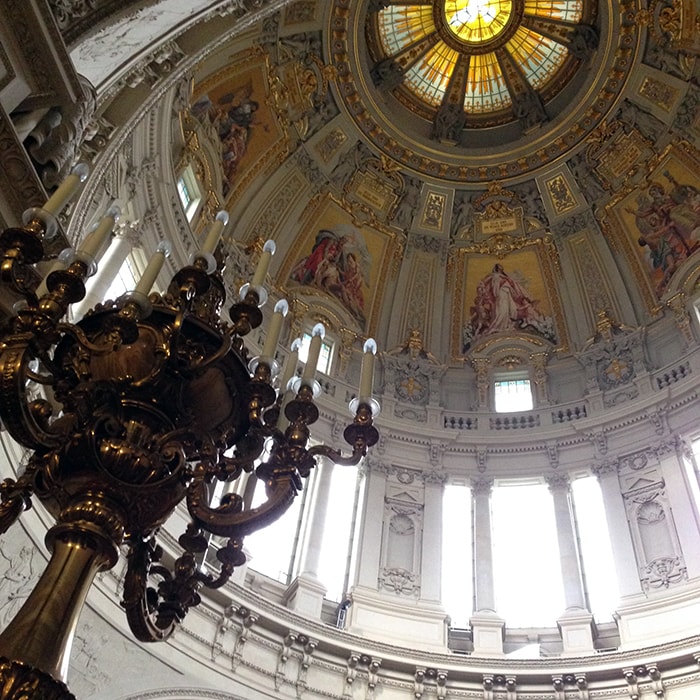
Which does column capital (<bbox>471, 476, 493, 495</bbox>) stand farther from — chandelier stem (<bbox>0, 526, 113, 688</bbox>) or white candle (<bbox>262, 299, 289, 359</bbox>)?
chandelier stem (<bbox>0, 526, 113, 688</bbox>)

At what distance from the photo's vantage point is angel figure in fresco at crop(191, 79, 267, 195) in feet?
50.7

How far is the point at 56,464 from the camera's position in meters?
3.30

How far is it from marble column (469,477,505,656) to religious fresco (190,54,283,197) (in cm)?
831

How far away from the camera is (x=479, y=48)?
1986cm

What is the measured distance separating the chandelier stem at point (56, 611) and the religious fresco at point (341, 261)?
14.8 metres

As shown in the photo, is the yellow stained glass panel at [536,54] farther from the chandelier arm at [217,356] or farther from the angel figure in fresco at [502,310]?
the chandelier arm at [217,356]

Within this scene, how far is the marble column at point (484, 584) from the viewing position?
11.8 meters

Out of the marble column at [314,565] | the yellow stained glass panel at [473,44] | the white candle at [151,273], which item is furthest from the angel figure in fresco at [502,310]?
the white candle at [151,273]

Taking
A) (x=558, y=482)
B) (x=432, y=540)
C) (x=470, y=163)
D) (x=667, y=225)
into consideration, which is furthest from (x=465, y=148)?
(x=432, y=540)

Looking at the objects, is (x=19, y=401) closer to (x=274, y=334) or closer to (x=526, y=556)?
(x=274, y=334)

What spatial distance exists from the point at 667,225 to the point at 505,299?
163 inches

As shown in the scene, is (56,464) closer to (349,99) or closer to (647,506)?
(647,506)

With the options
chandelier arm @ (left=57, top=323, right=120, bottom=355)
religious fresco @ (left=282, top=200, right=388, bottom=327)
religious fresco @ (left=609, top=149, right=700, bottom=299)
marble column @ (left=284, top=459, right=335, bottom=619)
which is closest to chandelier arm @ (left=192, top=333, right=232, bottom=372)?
chandelier arm @ (left=57, top=323, right=120, bottom=355)

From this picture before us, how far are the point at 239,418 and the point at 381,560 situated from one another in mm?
9546
